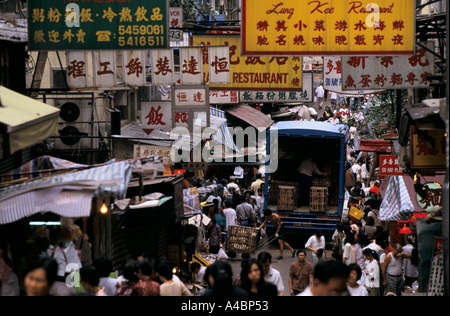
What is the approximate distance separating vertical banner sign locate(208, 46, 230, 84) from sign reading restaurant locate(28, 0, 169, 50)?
324 cm

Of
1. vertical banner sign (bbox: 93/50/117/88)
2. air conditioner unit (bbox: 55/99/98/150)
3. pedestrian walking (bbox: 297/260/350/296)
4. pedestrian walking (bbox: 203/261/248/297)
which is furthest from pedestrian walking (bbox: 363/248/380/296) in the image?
air conditioner unit (bbox: 55/99/98/150)

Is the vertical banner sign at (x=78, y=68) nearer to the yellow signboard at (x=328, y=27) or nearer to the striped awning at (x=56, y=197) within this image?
the yellow signboard at (x=328, y=27)

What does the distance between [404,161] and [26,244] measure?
19.4ft

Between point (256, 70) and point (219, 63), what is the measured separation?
3.25 ft

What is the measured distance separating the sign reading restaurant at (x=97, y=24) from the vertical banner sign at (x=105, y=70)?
1.82m

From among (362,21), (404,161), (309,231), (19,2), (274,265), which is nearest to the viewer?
(404,161)

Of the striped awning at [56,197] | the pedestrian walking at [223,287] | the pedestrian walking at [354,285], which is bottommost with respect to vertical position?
the pedestrian walking at [354,285]

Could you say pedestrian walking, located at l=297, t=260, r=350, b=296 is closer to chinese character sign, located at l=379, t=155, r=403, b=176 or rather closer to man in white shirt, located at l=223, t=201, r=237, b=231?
chinese character sign, located at l=379, t=155, r=403, b=176

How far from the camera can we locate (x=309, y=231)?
829 inches

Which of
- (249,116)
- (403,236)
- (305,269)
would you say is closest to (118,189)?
(305,269)

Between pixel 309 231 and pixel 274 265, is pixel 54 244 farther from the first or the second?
pixel 309 231

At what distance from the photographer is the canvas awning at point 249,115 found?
31.5 m

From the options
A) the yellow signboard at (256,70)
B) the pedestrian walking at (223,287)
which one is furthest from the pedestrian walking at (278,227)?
the pedestrian walking at (223,287)

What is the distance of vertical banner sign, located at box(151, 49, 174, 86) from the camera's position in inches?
638
